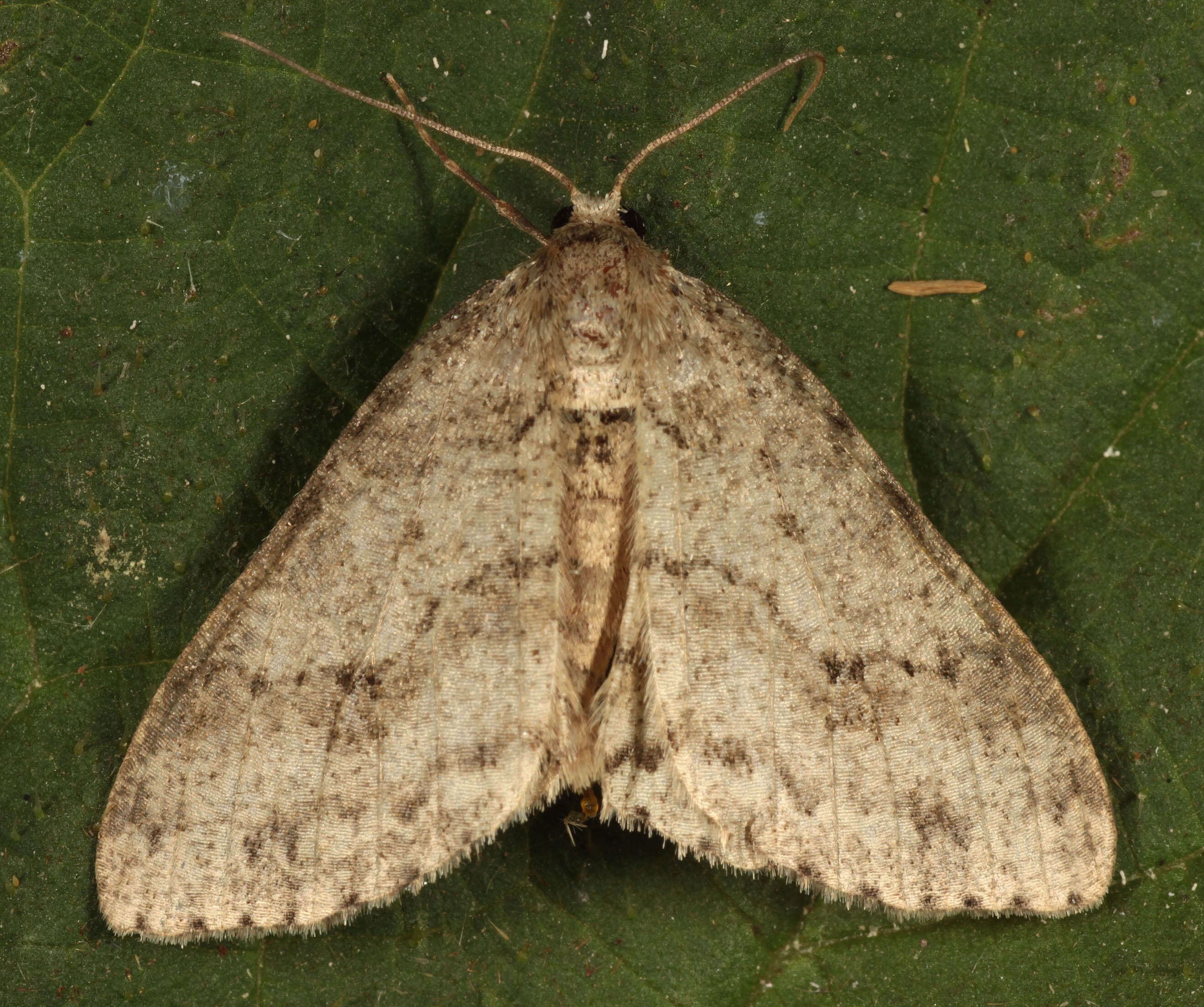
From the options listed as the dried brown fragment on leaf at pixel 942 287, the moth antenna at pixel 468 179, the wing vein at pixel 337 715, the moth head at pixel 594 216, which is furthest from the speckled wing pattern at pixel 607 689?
the dried brown fragment on leaf at pixel 942 287

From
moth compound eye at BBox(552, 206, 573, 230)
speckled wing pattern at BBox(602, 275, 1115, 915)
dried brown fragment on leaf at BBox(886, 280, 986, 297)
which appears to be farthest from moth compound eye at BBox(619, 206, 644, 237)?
dried brown fragment on leaf at BBox(886, 280, 986, 297)

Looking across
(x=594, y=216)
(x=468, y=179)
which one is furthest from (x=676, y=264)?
(x=468, y=179)

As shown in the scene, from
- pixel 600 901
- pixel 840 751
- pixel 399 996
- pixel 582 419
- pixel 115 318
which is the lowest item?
pixel 399 996

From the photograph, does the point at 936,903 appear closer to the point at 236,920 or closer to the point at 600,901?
the point at 600,901

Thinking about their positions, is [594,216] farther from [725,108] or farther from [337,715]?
[337,715]

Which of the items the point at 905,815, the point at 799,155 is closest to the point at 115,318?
the point at 799,155
